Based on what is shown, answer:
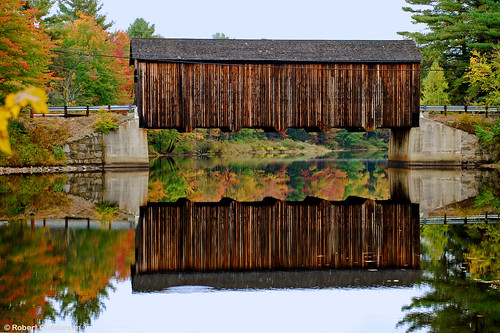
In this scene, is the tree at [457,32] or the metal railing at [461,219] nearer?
the metal railing at [461,219]

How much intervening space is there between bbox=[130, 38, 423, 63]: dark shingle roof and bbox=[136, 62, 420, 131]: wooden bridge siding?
1.60 feet

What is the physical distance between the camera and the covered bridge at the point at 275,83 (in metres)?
32.1

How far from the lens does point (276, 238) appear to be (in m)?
11.7

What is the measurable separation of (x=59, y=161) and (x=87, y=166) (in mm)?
1507

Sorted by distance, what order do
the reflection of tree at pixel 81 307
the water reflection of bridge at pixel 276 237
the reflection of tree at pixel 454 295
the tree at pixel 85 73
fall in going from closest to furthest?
1. the reflection of tree at pixel 454 295
2. the reflection of tree at pixel 81 307
3. the water reflection of bridge at pixel 276 237
4. the tree at pixel 85 73

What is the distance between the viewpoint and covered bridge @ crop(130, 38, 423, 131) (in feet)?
105

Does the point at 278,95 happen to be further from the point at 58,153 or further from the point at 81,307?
the point at 81,307

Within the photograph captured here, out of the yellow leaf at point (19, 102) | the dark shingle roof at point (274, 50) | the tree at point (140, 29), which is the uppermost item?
the tree at point (140, 29)

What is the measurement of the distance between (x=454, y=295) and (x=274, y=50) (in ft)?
88.5

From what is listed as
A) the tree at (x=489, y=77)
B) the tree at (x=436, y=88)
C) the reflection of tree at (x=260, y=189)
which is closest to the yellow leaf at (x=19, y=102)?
the reflection of tree at (x=260, y=189)

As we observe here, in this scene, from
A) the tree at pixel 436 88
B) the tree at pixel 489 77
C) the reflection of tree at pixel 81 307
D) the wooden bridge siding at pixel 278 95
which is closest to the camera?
Answer: the reflection of tree at pixel 81 307

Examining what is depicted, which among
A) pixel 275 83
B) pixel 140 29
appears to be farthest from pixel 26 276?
pixel 140 29

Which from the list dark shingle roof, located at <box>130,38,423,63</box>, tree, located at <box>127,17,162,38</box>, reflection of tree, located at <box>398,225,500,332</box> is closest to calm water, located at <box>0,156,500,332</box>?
reflection of tree, located at <box>398,225,500,332</box>

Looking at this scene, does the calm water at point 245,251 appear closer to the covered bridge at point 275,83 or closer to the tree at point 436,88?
the covered bridge at point 275,83
